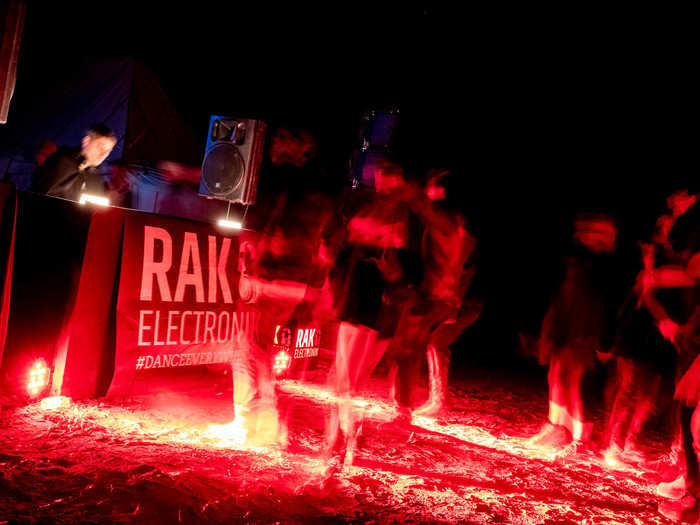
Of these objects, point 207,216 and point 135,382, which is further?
point 207,216

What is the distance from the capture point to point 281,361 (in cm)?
634

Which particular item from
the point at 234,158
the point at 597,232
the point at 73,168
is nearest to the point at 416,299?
the point at 597,232

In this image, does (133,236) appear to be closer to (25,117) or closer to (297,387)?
(297,387)

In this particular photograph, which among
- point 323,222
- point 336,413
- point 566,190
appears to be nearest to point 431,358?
point 336,413

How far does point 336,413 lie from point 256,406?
0.61 meters

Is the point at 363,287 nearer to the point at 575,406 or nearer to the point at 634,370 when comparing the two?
the point at 575,406

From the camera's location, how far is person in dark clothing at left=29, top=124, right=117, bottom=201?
6.21 meters

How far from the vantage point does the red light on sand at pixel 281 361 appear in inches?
247

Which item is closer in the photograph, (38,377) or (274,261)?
(274,261)

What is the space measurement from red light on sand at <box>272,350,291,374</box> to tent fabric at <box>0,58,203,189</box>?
6.64 metres

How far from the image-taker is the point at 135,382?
484cm

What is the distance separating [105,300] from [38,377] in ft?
2.50

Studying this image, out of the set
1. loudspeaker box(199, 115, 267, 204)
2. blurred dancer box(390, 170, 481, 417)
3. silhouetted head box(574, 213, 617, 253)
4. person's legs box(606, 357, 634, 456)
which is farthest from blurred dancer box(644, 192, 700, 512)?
loudspeaker box(199, 115, 267, 204)

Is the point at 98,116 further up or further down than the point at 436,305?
further up
